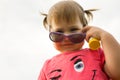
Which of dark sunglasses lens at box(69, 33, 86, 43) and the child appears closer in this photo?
the child

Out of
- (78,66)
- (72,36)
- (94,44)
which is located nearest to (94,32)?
(94,44)

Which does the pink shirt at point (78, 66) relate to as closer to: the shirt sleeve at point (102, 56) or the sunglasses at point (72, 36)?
the shirt sleeve at point (102, 56)

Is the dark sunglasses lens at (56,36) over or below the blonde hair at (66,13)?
below

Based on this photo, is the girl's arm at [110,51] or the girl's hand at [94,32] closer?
the girl's arm at [110,51]

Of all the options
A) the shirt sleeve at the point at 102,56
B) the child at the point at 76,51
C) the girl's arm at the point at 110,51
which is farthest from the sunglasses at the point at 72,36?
the shirt sleeve at the point at 102,56

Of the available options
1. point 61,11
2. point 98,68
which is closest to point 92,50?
point 98,68

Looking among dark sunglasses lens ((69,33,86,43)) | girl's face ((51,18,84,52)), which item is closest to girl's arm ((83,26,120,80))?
dark sunglasses lens ((69,33,86,43))

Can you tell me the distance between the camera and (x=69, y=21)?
432 cm

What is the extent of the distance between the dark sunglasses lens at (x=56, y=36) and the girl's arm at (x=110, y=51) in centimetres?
30

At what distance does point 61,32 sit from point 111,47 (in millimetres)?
571

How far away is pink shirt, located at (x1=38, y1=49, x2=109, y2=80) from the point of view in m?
4.09

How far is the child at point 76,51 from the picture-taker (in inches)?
159

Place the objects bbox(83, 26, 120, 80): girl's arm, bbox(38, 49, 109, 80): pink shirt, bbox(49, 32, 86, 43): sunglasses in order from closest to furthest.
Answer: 1. bbox(83, 26, 120, 80): girl's arm
2. bbox(38, 49, 109, 80): pink shirt
3. bbox(49, 32, 86, 43): sunglasses

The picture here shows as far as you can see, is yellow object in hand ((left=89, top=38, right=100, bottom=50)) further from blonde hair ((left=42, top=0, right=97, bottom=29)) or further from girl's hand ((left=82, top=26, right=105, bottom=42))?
blonde hair ((left=42, top=0, right=97, bottom=29))
